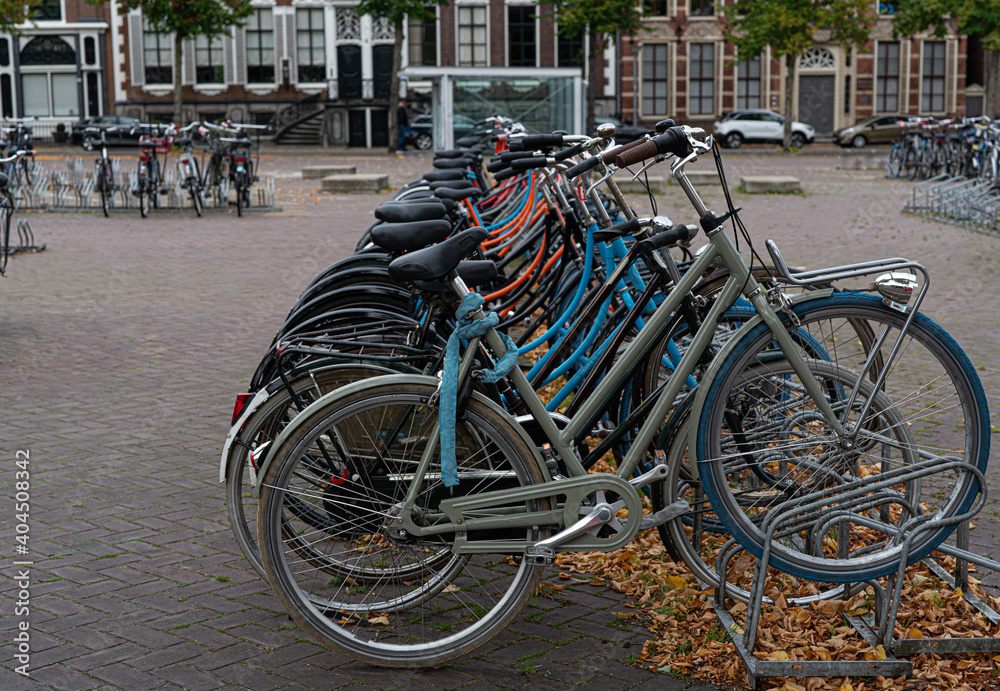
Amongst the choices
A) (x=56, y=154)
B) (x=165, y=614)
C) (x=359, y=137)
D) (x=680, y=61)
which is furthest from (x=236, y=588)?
(x=680, y=61)

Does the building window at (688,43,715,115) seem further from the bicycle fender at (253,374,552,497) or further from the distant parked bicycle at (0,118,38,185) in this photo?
the bicycle fender at (253,374,552,497)

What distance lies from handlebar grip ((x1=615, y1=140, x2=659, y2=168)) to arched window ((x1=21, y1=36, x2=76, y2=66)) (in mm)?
49495

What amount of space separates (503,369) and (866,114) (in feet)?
155

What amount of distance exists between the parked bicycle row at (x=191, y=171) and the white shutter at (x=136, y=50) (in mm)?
30896

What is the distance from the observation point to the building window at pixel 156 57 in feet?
153

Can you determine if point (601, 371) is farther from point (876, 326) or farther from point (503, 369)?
point (876, 326)

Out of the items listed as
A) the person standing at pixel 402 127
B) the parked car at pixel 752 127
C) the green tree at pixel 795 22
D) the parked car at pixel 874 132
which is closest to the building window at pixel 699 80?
the parked car at pixel 752 127

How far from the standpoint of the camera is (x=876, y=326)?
11.1 feet

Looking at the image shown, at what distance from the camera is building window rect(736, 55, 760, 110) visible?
47.0 m

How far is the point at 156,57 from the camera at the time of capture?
4694 centimetres

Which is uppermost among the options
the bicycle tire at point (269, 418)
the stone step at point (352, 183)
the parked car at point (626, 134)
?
the parked car at point (626, 134)

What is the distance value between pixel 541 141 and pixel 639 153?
1381 mm

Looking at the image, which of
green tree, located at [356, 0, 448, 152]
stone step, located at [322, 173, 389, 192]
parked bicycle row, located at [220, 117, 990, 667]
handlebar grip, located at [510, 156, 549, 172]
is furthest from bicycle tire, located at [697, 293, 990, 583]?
green tree, located at [356, 0, 448, 152]

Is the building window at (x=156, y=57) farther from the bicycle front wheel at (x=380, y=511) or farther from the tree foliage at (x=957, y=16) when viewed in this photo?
the bicycle front wheel at (x=380, y=511)
